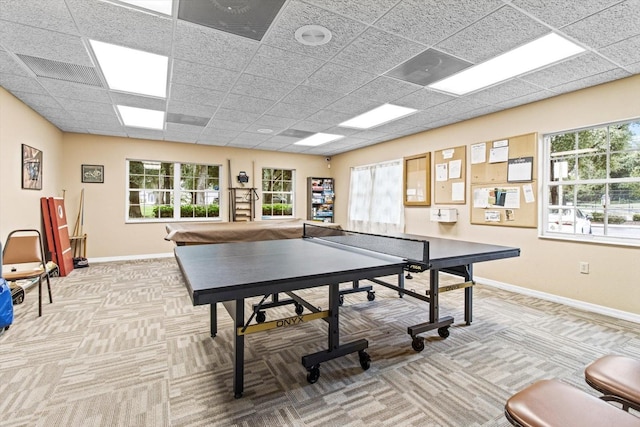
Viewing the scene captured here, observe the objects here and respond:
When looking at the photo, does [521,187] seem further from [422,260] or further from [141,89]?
[141,89]

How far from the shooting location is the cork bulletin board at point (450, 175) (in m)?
5.18

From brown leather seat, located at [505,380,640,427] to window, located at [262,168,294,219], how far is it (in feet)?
24.2

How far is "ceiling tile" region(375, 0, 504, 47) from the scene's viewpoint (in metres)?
2.15

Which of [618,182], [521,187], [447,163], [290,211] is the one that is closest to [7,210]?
[290,211]

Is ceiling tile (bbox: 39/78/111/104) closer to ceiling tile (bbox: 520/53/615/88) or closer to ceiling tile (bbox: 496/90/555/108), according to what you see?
ceiling tile (bbox: 520/53/615/88)

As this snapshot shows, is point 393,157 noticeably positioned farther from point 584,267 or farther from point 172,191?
point 172,191

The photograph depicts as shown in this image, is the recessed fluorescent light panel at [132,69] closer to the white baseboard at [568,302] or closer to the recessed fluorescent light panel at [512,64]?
the recessed fluorescent light panel at [512,64]

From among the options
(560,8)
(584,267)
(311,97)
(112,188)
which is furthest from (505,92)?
(112,188)

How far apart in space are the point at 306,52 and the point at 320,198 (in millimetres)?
5808

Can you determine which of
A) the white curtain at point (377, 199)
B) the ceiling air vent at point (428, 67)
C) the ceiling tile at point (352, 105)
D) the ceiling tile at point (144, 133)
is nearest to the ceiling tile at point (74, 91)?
the ceiling tile at point (144, 133)

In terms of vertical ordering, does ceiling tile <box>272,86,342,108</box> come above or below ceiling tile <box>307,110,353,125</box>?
below

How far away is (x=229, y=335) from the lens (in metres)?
2.92

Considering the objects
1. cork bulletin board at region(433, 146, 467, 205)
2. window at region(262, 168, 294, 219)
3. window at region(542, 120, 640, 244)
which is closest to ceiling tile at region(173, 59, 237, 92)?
cork bulletin board at region(433, 146, 467, 205)

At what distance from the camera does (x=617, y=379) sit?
49.8 inches
